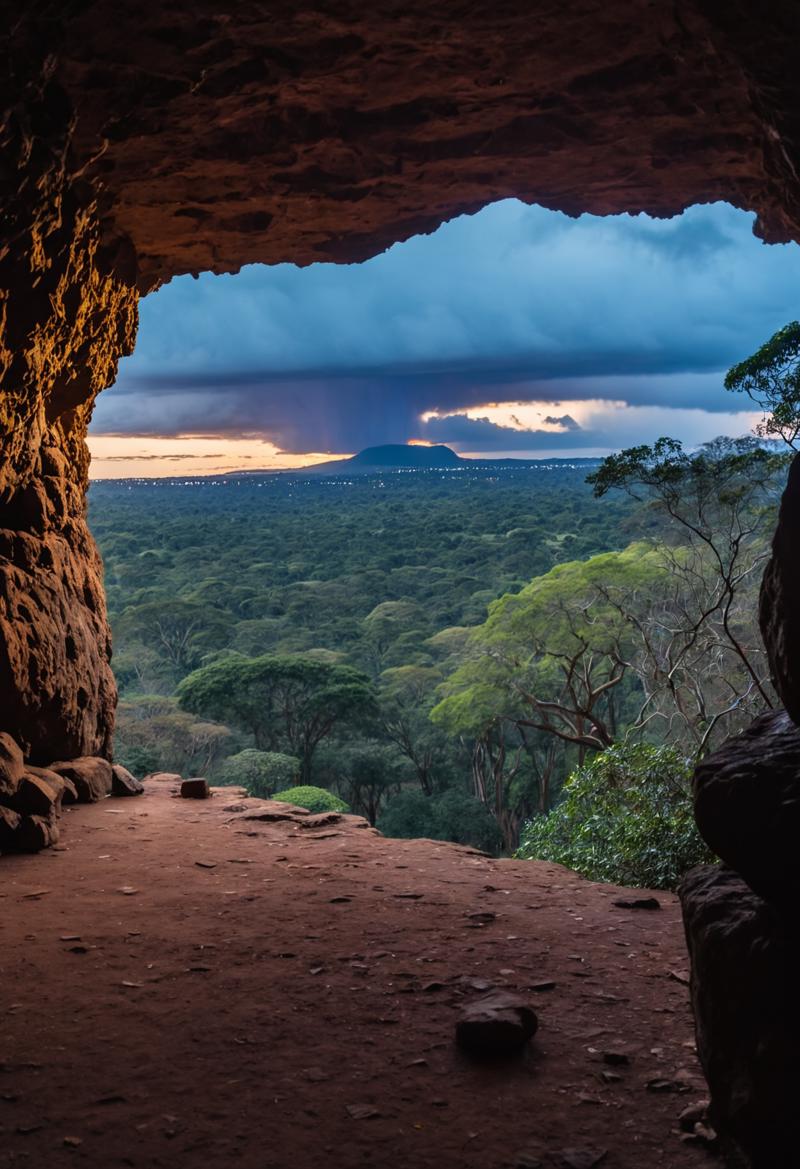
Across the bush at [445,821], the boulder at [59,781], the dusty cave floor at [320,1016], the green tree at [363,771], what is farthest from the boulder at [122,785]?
the green tree at [363,771]

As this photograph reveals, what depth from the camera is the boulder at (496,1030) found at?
4.30 m

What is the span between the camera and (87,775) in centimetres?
1053

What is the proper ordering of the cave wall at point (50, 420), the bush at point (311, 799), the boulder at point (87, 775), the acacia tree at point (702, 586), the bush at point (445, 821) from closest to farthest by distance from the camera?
the cave wall at point (50, 420)
the boulder at point (87, 775)
the acacia tree at point (702, 586)
the bush at point (311, 799)
the bush at point (445, 821)

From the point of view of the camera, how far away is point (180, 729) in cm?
2388

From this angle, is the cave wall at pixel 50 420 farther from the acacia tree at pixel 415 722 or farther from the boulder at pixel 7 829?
the acacia tree at pixel 415 722

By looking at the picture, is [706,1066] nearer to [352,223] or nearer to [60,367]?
[60,367]

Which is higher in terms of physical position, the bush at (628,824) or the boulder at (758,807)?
the boulder at (758,807)

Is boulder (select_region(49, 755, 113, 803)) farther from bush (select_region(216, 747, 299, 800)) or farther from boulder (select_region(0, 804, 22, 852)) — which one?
bush (select_region(216, 747, 299, 800))

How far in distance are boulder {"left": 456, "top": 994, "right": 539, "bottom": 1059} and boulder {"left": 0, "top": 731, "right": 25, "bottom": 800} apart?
5696 mm

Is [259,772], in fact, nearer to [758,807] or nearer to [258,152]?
[258,152]

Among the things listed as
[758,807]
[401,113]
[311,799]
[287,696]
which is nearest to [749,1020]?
[758,807]

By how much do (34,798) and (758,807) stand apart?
7.27m

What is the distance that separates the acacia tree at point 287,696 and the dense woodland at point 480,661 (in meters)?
0.07

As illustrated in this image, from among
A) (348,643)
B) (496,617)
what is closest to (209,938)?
(496,617)
